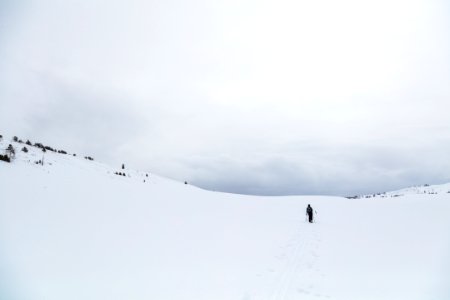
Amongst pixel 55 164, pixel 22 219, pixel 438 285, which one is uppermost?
pixel 55 164

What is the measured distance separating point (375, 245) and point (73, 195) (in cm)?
1172

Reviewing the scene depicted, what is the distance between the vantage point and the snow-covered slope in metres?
6.26

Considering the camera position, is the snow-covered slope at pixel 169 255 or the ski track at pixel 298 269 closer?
the snow-covered slope at pixel 169 255

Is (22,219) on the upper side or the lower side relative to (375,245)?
upper

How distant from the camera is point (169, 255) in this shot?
864cm

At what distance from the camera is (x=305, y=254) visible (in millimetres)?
10820

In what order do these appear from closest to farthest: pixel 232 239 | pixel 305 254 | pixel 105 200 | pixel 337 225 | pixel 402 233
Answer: pixel 305 254, pixel 232 239, pixel 105 200, pixel 402 233, pixel 337 225

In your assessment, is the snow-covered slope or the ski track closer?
the snow-covered slope

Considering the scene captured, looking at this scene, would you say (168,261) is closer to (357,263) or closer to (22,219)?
(22,219)

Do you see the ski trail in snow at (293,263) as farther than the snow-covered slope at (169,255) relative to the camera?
Yes

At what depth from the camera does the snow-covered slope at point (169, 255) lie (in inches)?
246

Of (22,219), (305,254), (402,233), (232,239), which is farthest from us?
(402,233)

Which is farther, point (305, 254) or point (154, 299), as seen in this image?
point (305, 254)

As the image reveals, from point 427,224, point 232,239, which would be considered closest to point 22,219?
point 232,239
